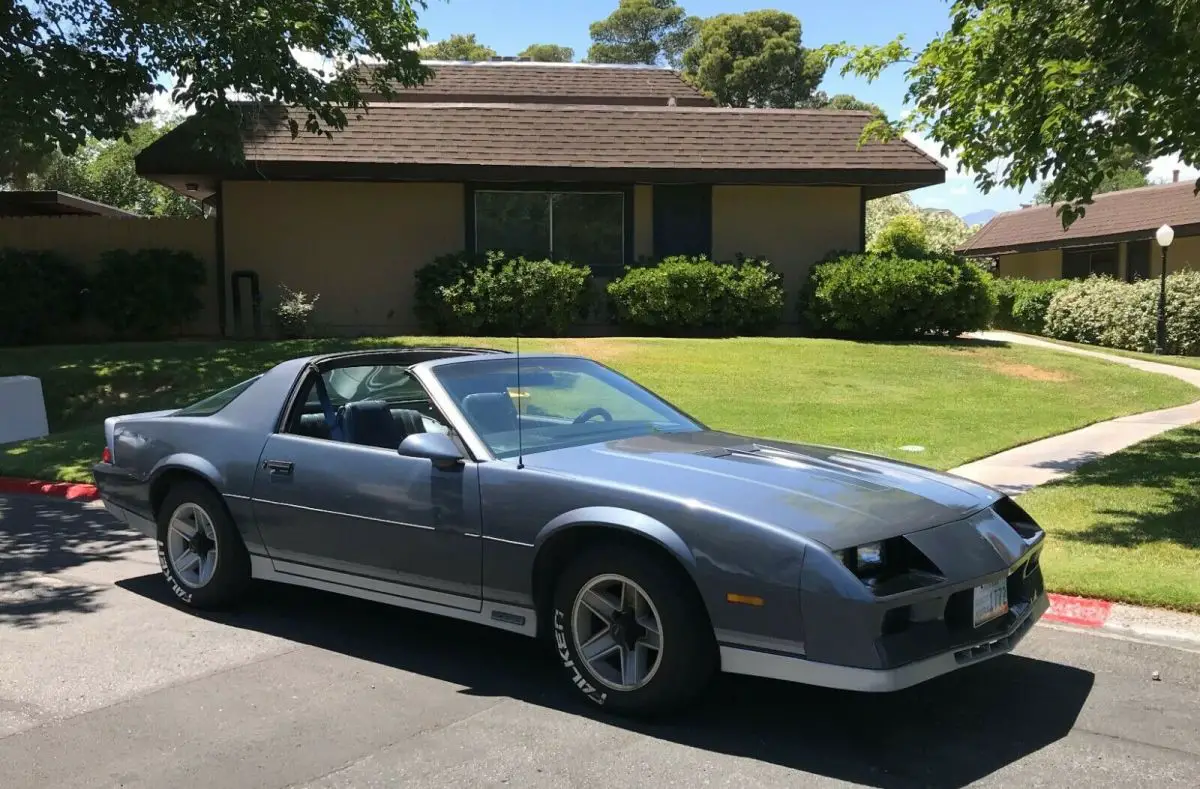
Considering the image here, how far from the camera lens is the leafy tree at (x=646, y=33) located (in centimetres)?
6656

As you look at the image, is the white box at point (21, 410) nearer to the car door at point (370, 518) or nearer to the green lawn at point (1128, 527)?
the car door at point (370, 518)

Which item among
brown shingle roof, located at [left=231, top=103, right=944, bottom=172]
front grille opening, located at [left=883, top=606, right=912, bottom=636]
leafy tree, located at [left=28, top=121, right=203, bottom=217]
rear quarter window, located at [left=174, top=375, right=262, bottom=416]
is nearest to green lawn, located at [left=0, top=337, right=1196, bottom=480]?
brown shingle roof, located at [left=231, top=103, right=944, bottom=172]

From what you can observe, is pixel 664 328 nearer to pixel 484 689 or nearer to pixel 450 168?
pixel 450 168

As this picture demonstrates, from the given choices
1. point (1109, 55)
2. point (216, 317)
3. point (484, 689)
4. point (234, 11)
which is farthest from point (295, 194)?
point (484, 689)

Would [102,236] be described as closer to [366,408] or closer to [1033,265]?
[366,408]

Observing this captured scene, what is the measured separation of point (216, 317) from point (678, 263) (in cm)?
900

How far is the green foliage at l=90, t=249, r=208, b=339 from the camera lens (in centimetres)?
1875

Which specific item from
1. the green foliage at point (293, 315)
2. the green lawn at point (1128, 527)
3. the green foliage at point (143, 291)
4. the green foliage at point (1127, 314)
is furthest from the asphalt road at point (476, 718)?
the green foliage at point (1127, 314)

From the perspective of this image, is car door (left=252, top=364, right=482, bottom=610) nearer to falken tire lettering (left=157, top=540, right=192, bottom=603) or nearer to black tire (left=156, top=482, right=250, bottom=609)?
black tire (left=156, top=482, right=250, bottom=609)

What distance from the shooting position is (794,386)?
576 inches

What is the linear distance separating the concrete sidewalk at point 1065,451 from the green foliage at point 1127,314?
10.5 meters

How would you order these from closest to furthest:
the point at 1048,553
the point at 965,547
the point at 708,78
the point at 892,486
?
the point at 965,547 < the point at 892,486 < the point at 1048,553 < the point at 708,78

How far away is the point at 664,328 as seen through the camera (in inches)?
770

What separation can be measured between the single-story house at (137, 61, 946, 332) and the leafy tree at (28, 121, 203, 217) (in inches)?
1142
